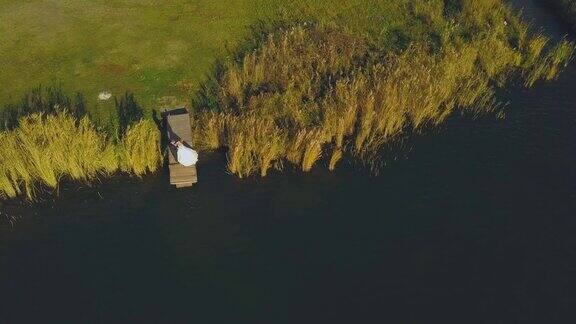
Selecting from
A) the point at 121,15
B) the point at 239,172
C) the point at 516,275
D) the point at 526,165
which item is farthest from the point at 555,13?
the point at 121,15

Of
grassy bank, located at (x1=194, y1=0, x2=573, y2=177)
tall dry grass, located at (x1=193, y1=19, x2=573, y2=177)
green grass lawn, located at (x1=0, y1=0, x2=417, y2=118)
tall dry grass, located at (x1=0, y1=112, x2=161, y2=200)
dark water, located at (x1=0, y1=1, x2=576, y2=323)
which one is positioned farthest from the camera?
green grass lawn, located at (x1=0, y1=0, x2=417, y2=118)

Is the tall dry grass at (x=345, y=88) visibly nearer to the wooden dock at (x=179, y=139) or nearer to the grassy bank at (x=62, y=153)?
the wooden dock at (x=179, y=139)

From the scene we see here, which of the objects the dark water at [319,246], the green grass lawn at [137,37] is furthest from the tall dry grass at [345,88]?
the green grass lawn at [137,37]

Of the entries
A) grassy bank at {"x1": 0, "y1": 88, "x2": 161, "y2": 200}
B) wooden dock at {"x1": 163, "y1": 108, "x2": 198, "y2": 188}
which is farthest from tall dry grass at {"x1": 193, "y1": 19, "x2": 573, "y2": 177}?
grassy bank at {"x1": 0, "y1": 88, "x2": 161, "y2": 200}

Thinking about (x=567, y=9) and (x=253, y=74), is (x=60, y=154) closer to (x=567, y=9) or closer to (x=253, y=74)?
(x=253, y=74)

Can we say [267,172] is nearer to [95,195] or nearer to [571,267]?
[95,195]

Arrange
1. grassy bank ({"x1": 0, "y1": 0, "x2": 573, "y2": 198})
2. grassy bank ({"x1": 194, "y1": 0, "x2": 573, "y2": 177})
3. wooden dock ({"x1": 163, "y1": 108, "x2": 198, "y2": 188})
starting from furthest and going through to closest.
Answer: grassy bank ({"x1": 194, "y1": 0, "x2": 573, "y2": 177}) < grassy bank ({"x1": 0, "y1": 0, "x2": 573, "y2": 198}) < wooden dock ({"x1": 163, "y1": 108, "x2": 198, "y2": 188})

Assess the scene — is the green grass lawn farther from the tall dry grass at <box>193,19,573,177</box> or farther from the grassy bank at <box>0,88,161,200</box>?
the grassy bank at <box>0,88,161,200</box>
